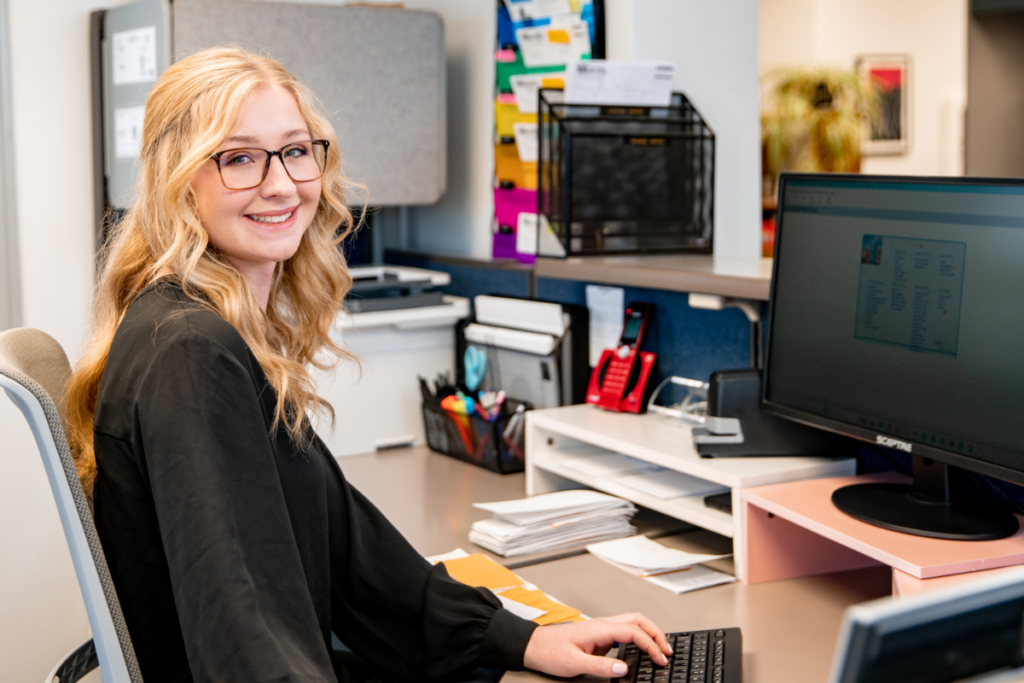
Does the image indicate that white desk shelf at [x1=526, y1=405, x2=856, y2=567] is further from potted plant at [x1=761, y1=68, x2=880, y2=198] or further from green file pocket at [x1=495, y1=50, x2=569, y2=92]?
potted plant at [x1=761, y1=68, x2=880, y2=198]

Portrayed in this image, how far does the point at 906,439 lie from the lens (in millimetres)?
1102

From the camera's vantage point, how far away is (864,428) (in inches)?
45.6

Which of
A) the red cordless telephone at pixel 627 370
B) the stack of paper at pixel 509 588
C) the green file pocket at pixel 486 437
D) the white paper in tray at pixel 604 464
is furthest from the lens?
the green file pocket at pixel 486 437

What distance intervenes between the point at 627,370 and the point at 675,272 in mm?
255

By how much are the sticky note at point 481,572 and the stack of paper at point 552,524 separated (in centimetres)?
5

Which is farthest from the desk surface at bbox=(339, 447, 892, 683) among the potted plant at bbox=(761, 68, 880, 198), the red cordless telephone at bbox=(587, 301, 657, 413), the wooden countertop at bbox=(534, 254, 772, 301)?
the potted plant at bbox=(761, 68, 880, 198)

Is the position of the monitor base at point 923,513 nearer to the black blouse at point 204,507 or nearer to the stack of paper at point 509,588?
the stack of paper at point 509,588

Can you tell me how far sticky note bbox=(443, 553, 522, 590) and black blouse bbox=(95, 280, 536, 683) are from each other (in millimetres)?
267

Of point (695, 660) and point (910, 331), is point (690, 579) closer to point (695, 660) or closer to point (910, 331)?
point (695, 660)

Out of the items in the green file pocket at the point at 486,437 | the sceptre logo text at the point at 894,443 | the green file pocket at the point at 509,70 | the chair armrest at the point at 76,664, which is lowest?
the chair armrest at the point at 76,664

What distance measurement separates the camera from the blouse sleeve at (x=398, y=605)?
107cm

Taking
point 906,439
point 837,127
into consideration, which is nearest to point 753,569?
point 906,439

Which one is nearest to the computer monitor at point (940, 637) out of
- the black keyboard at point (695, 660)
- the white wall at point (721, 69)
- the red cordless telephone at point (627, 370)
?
the black keyboard at point (695, 660)

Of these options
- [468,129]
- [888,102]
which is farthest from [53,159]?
[888,102]
